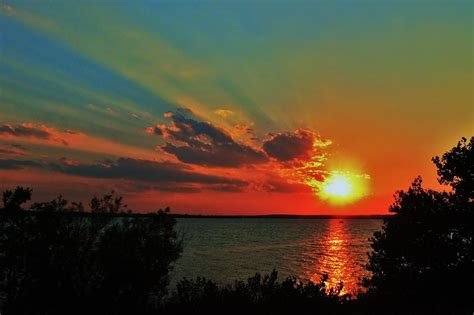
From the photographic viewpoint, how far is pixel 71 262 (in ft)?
67.4

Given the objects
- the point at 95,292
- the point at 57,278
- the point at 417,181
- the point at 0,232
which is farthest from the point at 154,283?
the point at 417,181

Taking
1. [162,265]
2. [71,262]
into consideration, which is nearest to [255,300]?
[162,265]

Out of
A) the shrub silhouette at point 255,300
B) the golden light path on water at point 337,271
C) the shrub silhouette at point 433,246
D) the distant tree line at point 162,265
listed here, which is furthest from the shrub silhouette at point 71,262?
the golden light path on water at point 337,271

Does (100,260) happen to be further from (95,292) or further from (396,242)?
(396,242)

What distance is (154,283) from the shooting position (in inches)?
820

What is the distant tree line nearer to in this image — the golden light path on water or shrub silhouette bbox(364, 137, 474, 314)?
shrub silhouette bbox(364, 137, 474, 314)

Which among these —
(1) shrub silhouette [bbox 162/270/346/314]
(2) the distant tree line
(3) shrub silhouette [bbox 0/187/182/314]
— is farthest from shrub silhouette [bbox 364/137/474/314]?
(3) shrub silhouette [bbox 0/187/182/314]

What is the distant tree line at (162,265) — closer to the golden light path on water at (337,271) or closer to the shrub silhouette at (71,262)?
the shrub silhouette at (71,262)

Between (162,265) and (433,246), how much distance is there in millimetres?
14956

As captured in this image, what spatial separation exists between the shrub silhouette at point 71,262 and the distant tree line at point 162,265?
47 mm

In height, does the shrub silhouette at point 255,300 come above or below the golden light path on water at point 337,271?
above

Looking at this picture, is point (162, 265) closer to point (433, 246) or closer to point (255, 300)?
point (255, 300)

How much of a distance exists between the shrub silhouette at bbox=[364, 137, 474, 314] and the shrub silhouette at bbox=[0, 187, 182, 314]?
12.8 m

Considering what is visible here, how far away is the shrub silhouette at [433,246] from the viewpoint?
71.5 feet
